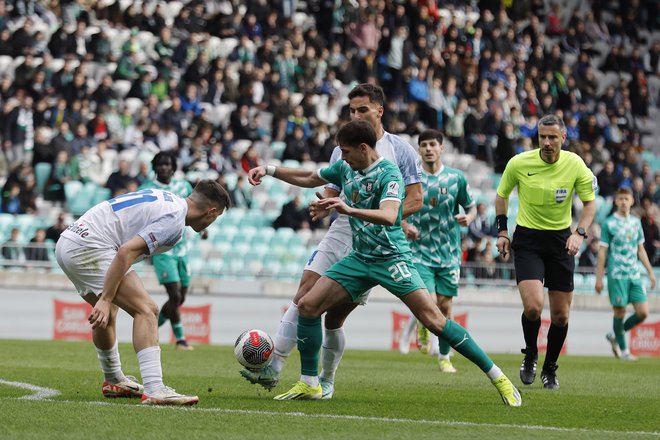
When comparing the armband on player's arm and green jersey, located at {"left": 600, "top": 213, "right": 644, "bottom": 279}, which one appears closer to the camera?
the armband on player's arm

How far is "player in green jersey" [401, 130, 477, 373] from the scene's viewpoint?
14.1 m

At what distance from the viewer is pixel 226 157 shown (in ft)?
82.4

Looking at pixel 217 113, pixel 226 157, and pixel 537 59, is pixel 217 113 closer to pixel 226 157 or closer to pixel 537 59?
pixel 226 157

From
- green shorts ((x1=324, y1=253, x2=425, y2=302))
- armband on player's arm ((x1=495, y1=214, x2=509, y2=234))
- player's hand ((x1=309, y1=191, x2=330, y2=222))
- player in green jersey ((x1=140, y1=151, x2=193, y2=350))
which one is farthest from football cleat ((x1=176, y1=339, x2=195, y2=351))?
player's hand ((x1=309, y1=191, x2=330, y2=222))

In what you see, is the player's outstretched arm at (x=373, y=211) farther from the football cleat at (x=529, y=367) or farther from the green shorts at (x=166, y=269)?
the green shorts at (x=166, y=269)

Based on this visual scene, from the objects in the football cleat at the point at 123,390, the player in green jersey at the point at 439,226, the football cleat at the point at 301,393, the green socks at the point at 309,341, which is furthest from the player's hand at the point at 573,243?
the football cleat at the point at 123,390

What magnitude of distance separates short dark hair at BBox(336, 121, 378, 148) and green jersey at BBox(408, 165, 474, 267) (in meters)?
5.12

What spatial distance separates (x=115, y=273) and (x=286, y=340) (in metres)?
2.05

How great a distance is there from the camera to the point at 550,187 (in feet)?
37.7

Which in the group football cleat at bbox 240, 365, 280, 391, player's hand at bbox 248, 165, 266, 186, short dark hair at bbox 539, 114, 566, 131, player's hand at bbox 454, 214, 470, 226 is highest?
short dark hair at bbox 539, 114, 566, 131

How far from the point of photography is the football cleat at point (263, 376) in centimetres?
974

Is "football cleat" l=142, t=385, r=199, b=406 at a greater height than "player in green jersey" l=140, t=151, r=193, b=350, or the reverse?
"player in green jersey" l=140, t=151, r=193, b=350

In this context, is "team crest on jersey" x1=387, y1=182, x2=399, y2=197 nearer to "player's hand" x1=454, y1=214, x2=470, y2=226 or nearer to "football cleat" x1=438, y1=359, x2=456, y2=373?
"player's hand" x1=454, y1=214, x2=470, y2=226

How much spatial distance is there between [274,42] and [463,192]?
15.5 meters
